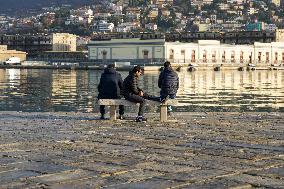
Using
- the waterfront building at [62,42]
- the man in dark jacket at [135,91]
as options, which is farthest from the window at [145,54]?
A: the man in dark jacket at [135,91]

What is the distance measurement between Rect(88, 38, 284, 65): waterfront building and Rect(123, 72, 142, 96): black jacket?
3147 inches

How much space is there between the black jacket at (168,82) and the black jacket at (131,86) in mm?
1034

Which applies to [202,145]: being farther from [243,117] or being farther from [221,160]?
[243,117]

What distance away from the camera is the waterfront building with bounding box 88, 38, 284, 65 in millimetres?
93375

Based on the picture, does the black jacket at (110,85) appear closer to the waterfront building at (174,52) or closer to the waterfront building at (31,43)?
the waterfront building at (174,52)

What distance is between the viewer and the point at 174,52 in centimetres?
9375

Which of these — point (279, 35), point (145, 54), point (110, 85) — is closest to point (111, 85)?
point (110, 85)

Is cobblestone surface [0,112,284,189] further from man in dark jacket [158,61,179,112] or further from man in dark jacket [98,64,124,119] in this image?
man in dark jacket [158,61,179,112]

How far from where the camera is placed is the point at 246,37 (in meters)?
124

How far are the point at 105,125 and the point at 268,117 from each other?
349 cm

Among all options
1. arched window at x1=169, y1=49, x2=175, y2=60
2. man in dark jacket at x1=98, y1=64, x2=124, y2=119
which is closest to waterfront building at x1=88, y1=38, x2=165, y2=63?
arched window at x1=169, y1=49, x2=175, y2=60

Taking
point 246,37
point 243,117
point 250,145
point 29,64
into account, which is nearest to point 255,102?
point 243,117

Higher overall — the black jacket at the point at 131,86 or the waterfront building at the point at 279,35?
the waterfront building at the point at 279,35

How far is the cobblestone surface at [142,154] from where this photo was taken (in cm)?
575
